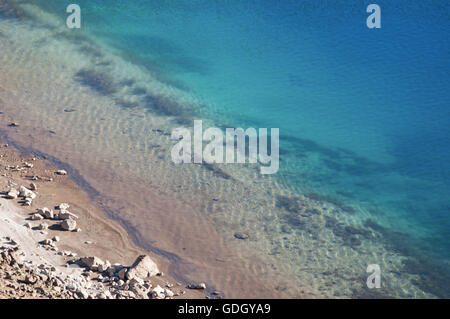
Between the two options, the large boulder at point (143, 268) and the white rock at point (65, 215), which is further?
the white rock at point (65, 215)

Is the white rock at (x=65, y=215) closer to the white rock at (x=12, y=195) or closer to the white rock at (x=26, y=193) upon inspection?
the white rock at (x=26, y=193)

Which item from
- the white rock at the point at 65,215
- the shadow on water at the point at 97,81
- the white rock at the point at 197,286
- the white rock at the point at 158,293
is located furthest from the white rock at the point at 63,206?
the shadow on water at the point at 97,81

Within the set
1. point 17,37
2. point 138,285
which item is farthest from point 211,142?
point 17,37

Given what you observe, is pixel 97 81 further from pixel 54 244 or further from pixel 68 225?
pixel 54 244

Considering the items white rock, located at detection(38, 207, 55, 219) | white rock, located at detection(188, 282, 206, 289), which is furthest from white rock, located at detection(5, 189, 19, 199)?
white rock, located at detection(188, 282, 206, 289)

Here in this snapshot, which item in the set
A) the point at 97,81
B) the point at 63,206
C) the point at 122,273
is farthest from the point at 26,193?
the point at 97,81

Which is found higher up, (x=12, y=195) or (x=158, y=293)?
(x=12, y=195)
